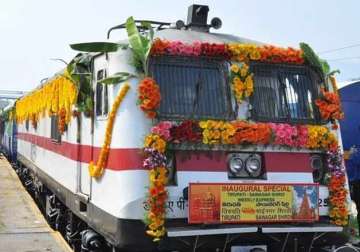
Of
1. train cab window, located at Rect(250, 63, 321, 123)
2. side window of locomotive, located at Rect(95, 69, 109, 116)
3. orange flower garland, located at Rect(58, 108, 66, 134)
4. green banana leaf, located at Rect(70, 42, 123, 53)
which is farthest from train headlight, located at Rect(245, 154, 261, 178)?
orange flower garland, located at Rect(58, 108, 66, 134)

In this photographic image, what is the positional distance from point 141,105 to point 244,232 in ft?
4.84

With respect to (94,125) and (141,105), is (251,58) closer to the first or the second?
(141,105)

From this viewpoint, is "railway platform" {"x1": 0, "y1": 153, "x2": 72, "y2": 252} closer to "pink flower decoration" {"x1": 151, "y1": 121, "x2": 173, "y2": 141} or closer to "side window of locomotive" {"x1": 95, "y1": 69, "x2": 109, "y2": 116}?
"side window of locomotive" {"x1": 95, "y1": 69, "x2": 109, "y2": 116}

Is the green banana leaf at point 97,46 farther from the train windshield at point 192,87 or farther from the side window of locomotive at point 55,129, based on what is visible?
the side window of locomotive at point 55,129

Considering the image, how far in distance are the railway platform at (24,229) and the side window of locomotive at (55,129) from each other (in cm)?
154

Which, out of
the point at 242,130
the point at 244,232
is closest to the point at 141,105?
the point at 242,130

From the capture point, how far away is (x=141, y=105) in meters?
5.25

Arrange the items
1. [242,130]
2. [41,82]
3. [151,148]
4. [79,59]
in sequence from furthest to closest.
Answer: [41,82] → [79,59] → [242,130] → [151,148]

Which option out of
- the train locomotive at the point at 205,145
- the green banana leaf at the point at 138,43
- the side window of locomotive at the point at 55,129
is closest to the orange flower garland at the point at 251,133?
the train locomotive at the point at 205,145

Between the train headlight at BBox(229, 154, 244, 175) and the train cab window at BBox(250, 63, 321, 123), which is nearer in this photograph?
the train headlight at BBox(229, 154, 244, 175)

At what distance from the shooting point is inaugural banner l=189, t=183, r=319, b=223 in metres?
5.25

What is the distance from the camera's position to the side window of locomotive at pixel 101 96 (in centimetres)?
577

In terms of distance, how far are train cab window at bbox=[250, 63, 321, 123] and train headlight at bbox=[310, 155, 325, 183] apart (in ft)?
1.27

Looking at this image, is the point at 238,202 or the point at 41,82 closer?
the point at 238,202
